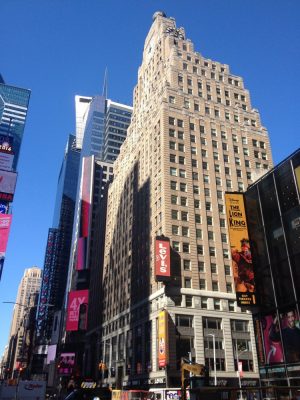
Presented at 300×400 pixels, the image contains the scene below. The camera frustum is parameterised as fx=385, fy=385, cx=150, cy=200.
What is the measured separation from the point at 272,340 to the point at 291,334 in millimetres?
2786

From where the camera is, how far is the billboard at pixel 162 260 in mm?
65688

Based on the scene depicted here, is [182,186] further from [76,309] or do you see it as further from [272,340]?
[76,309]

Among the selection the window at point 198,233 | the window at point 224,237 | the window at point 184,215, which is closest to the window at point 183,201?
the window at point 184,215

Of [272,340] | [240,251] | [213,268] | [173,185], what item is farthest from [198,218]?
[272,340]

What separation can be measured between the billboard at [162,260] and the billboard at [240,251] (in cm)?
2390

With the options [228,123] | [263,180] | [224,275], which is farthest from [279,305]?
[228,123]

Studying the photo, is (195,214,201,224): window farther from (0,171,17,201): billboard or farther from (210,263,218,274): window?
(0,171,17,201): billboard

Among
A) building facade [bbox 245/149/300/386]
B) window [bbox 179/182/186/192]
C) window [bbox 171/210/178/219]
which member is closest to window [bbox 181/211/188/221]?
window [bbox 171/210/178/219]

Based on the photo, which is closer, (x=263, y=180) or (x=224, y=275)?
(x=263, y=180)

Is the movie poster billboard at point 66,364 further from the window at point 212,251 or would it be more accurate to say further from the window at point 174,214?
the window at point 174,214

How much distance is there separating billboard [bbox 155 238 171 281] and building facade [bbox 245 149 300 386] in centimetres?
2528

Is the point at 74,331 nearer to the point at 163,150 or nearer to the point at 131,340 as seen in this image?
the point at 131,340

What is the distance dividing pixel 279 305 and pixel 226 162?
54.0 meters

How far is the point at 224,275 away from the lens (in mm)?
73250
